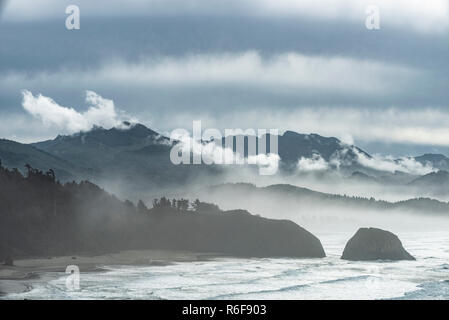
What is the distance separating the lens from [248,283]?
148250mm

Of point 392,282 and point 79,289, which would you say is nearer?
point 79,289

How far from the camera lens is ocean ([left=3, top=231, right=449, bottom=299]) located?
123 m

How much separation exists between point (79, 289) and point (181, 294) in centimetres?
2266

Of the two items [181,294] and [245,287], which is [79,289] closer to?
[181,294]

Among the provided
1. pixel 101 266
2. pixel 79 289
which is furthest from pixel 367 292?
pixel 101 266

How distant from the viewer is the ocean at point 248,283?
404 feet
